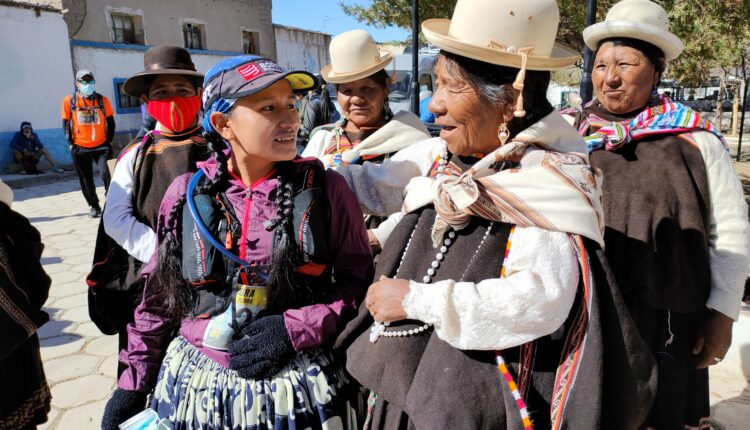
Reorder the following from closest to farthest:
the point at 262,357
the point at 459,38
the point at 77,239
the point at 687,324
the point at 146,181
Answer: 1. the point at 459,38
2. the point at 262,357
3. the point at 687,324
4. the point at 146,181
5. the point at 77,239

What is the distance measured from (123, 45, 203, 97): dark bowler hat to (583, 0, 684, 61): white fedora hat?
1.94m

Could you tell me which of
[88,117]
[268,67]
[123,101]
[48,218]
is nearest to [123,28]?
[123,101]

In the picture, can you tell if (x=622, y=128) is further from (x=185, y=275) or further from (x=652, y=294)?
(x=185, y=275)

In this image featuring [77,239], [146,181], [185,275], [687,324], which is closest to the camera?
[185,275]

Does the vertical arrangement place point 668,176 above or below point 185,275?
above

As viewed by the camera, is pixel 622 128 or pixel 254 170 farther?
pixel 622 128

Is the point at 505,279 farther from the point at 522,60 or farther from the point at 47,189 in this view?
the point at 47,189

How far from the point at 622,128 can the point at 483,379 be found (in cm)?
127

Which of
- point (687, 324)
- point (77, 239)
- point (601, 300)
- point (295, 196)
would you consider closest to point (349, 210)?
point (295, 196)

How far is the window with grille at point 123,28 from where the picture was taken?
16469 mm

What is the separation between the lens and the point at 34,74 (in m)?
13.6

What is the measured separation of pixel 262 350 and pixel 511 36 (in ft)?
3.77

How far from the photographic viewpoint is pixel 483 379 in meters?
1.36

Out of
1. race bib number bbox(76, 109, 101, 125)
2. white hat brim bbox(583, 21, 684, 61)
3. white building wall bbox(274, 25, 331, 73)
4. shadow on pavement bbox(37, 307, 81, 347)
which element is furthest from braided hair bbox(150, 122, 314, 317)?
white building wall bbox(274, 25, 331, 73)
